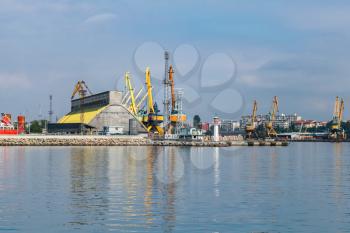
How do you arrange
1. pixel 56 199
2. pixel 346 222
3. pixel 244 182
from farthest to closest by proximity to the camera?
pixel 244 182, pixel 56 199, pixel 346 222

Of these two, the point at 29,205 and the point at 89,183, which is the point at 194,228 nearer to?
the point at 29,205

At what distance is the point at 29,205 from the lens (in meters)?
30.2

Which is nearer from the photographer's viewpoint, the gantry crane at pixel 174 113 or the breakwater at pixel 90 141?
the breakwater at pixel 90 141

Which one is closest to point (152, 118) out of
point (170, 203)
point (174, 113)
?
point (174, 113)

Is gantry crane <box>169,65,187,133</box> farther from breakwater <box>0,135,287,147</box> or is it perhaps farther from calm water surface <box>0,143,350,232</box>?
calm water surface <box>0,143,350,232</box>

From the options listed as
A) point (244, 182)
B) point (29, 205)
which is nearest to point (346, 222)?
point (29, 205)

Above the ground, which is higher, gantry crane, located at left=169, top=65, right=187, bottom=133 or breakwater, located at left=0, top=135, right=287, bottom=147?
gantry crane, located at left=169, top=65, right=187, bottom=133

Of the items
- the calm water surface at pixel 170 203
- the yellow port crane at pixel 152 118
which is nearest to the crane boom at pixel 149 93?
the yellow port crane at pixel 152 118

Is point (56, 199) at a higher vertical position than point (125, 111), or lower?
lower

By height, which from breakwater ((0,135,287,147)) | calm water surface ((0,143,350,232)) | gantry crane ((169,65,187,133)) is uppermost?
gantry crane ((169,65,187,133))

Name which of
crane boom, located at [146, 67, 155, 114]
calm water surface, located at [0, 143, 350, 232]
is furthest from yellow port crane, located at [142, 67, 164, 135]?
calm water surface, located at [0, 143, 350, 232]

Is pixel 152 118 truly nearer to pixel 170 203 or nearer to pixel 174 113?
pixel 174 113

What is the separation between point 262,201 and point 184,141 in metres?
123

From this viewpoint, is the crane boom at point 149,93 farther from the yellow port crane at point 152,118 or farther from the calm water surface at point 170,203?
the calm water surface at point 170,203
